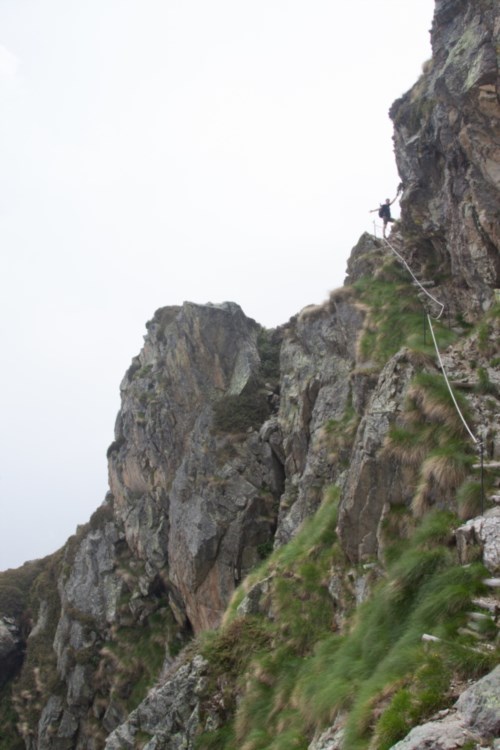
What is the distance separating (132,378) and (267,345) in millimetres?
11008

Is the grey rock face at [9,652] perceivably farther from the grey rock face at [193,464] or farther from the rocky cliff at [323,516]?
the grey rock face at [193,464]

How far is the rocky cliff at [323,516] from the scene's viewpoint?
9.31 meters

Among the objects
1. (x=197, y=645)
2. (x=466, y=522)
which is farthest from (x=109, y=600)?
(x=466, y=522)

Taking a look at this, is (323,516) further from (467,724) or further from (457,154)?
(457,154)

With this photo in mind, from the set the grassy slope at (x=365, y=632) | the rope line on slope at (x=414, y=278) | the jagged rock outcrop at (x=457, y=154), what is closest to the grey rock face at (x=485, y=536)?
the grassy slope at (x=365, y=632)

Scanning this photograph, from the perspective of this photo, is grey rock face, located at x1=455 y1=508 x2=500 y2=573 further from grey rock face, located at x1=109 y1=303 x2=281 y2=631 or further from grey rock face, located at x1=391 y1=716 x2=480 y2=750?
grey rock face, located at x1=109 y1=303 x2=281 y2=631

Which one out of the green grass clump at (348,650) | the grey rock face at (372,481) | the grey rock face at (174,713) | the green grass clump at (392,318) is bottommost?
the grey rock face at (174,713)

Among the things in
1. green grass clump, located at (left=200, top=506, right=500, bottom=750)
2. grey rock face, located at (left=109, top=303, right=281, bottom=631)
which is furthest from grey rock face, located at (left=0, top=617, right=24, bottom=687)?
green grass clump, located at (left=200, top=506, right=500, bottom=750)

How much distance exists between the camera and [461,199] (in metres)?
19.2

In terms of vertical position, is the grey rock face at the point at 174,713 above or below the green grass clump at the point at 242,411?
below

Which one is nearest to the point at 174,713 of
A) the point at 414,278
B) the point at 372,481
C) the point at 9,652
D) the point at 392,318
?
the point at 372,481

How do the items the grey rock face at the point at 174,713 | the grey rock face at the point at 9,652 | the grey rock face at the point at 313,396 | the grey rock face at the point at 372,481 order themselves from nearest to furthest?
the grey rock face at the point at 372,481
the grey rock face at the point at 174,713
the grey rock face at the point at 313,396
the grey rock face at the point at 9,652

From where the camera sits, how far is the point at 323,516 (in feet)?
56.4

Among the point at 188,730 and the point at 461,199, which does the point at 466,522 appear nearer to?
the point at 188,730
